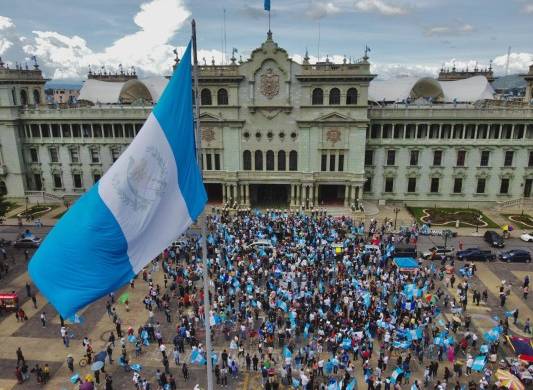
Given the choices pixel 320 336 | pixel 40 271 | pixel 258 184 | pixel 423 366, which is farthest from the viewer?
pixel 258 184

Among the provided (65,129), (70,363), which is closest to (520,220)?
(70,363)

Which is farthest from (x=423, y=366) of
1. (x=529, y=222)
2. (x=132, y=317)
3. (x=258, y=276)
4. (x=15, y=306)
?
(x=529, y=222)

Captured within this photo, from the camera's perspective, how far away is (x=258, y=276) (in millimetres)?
A: 34781

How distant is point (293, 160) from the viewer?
57031 mm

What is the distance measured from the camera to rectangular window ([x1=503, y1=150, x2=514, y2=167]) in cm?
5669

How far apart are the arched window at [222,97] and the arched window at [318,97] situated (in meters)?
11.6

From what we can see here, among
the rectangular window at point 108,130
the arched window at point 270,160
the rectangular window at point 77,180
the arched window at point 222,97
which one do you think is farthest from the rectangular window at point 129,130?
the arched window at point 270,160

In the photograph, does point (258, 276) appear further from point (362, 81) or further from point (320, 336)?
point (362, 81)

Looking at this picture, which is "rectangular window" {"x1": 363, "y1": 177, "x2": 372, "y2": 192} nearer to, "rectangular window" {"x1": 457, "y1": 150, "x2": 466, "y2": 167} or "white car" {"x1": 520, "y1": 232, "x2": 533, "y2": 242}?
"rectangular window" {"x1": 457, "y1": 150, "x2": 466, "y2": 167}

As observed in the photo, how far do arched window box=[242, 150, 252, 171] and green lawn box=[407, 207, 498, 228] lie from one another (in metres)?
23.0

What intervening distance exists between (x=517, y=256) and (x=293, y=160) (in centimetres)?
2892

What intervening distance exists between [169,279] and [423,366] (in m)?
21.6

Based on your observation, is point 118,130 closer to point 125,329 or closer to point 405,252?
point 125,329

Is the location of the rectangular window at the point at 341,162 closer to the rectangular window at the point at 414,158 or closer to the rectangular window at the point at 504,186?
the rectangular window at the point at 414,158
